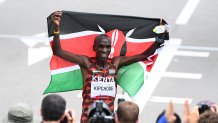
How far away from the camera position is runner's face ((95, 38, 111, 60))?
33.4ft

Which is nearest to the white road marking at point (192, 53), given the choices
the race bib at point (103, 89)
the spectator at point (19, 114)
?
the race bib at point (103, 89)

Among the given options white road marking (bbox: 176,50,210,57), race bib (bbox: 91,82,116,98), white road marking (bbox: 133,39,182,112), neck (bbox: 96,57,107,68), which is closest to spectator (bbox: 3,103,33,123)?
race bib (bbox: 91,82,116,98)

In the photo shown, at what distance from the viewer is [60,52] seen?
34.4 ft

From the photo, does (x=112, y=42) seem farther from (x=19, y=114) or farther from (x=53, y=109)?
(x=53, y=109)

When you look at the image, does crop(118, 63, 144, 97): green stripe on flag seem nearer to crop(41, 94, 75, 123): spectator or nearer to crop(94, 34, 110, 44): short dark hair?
crop(94, 34, 110, 44): short dark hair

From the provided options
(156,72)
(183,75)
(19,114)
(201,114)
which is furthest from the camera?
(156,72)

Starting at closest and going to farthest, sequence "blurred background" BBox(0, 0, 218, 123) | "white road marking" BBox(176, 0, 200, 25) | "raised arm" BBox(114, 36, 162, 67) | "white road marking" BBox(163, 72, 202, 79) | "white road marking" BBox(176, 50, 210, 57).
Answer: "raised arm" BBox(114, 36, 162, 67)
"blurred background" BBox(0, 0, 218, 123)
"white road marking" BBox(163, 72, 202, 79)
"white road marking" BBox(176, 50, 210, 57)
"white road marking" BBox(176, 0, 200, 25)

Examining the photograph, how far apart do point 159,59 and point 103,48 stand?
6574mm

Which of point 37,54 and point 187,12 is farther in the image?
point 187,12

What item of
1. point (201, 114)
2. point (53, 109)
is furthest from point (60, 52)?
point (201, 114)

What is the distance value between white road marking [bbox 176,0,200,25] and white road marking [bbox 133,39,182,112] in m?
1.51

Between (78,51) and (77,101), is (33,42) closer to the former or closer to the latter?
(77,101)

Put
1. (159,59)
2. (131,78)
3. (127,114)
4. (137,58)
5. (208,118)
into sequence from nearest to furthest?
(208,118) → (127,114) → (137,58) → (131,78) → (159,59)

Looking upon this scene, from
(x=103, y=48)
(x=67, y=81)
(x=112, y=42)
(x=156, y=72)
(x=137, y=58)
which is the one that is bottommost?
(x=67, y=81)
